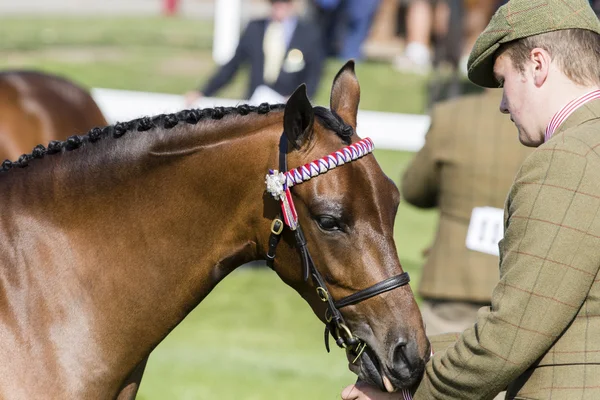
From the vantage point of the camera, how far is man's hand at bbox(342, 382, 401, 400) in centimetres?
308

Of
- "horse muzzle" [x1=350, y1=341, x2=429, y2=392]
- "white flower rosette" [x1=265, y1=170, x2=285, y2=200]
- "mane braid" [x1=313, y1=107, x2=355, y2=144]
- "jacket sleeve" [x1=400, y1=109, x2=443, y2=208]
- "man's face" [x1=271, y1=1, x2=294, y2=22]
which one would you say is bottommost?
"man's face" [x1=271, y1=1, x2=294, y2=22]

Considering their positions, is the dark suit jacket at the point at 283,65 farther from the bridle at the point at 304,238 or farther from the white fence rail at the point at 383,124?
the bridle at the point at 304,238

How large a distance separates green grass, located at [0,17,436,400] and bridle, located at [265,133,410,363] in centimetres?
328

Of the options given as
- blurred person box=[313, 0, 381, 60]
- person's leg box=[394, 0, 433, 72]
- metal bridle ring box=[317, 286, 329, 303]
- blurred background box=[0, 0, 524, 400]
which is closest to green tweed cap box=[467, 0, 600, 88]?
metal bridle ring box=[317, 286, 329, 303]

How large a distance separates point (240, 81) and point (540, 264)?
12888 millimetres

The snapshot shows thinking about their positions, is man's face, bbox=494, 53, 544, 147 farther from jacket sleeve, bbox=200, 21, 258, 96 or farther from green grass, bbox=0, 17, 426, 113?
green grass, bbox=0, 17, 426, 113

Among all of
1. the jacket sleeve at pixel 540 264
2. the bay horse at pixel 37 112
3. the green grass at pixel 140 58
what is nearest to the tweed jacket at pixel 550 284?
the jacket sleeve at pixel 540 264

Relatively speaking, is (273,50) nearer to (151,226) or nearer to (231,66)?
(231,66)

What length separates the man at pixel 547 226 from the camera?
8.55ft

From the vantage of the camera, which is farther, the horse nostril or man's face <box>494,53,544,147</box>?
the horse nostril

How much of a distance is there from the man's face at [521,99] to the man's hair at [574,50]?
10 cm

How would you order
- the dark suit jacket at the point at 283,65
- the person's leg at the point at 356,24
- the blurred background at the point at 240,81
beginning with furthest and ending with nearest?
the person's leg at the point at 356,24
the dark suit jacket at the point at 283,65
the blurred background at the point at 240,81

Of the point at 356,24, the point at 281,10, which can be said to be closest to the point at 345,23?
the point at 356,24

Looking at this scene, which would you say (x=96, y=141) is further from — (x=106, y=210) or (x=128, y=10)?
(x=128, y=10)
